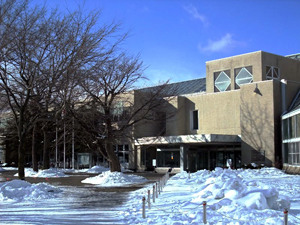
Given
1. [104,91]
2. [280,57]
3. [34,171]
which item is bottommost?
[34,171]

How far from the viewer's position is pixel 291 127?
3325 cm

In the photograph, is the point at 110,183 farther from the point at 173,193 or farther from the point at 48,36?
the point at 48,36

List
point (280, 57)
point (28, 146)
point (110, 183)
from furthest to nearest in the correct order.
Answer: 1. point (28, 146)
2. point (280, 57)
3. point (110, 183)

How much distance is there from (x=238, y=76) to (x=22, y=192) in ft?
99.9

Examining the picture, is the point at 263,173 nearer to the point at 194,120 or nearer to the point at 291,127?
the point at 291,127

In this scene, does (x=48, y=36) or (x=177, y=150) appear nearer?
(x=48, y=36)

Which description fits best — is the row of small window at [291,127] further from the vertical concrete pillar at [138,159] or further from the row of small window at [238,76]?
the vertical concrete pillar at [138,159]

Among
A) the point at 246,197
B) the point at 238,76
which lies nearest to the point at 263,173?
the point at 238,76

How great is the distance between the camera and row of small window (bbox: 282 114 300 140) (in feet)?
105

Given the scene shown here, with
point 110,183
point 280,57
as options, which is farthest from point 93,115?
point 280,57

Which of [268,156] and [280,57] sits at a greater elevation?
[280,57]

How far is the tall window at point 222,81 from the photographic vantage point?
43375mm

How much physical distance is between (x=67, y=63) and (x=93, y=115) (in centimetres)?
1129

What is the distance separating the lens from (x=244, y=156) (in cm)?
3816
